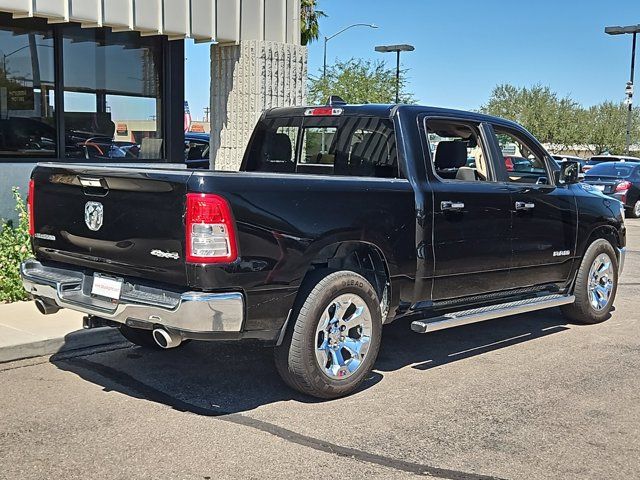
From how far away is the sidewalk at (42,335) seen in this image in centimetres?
634

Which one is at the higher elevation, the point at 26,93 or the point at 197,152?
the point at 26,93

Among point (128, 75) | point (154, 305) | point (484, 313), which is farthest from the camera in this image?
point (128, 75)

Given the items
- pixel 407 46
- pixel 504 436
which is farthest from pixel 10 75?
pixel 407 46

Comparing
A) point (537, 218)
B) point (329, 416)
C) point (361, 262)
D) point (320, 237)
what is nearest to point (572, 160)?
point (537, 218)

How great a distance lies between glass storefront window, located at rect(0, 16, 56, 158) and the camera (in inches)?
371

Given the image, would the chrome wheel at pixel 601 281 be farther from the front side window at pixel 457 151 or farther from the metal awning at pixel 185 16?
the metal awning at pixel 185 16

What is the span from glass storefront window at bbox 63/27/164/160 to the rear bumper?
5033mm

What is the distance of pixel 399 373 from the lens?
618cm

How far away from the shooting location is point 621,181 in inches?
834

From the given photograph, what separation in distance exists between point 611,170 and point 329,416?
62.1 ft

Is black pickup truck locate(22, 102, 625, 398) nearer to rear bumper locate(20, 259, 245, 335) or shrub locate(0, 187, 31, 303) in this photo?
rear bumper locate(20, 259, 245, 335)

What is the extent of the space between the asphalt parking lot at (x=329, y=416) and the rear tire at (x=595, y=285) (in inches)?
30.6

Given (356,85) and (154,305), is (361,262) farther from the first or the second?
(356,85)

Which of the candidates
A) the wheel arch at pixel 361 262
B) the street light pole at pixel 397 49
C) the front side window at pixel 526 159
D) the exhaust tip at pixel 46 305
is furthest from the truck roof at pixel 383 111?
the street light pole at pixel 397 49
